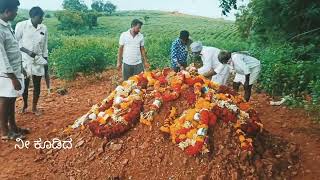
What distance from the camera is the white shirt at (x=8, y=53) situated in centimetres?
537

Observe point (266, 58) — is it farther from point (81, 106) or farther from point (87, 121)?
point (87, 121)

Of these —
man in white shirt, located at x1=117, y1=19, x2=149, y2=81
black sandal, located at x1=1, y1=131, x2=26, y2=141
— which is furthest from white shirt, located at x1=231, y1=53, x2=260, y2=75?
black sandal, located at x1=1, y1=131, x2=26, y2=141

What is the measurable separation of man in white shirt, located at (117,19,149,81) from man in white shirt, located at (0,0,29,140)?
2236 millimetres

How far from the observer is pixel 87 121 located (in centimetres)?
576

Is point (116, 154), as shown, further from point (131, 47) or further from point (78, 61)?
point (78, 61)

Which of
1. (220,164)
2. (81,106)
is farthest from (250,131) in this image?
(81,106)

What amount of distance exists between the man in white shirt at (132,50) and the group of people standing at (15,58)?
4.56 feet

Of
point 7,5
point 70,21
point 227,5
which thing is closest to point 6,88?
point 7,5

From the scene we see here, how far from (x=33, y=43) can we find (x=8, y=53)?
3.79 ft

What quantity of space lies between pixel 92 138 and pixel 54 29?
3608 cm

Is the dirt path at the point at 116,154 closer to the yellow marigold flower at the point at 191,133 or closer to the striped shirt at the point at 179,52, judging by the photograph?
the yellow marigold flower at the point at 191,133

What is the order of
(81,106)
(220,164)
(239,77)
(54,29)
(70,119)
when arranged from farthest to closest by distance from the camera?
(54,29) → (81,106) → (239,77) → (70,119) → (220,164)

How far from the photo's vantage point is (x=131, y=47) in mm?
7516

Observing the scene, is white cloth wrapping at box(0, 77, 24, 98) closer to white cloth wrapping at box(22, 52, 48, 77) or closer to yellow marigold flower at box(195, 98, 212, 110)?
white cloth wrapping at box(22, 52, 48, 77)
